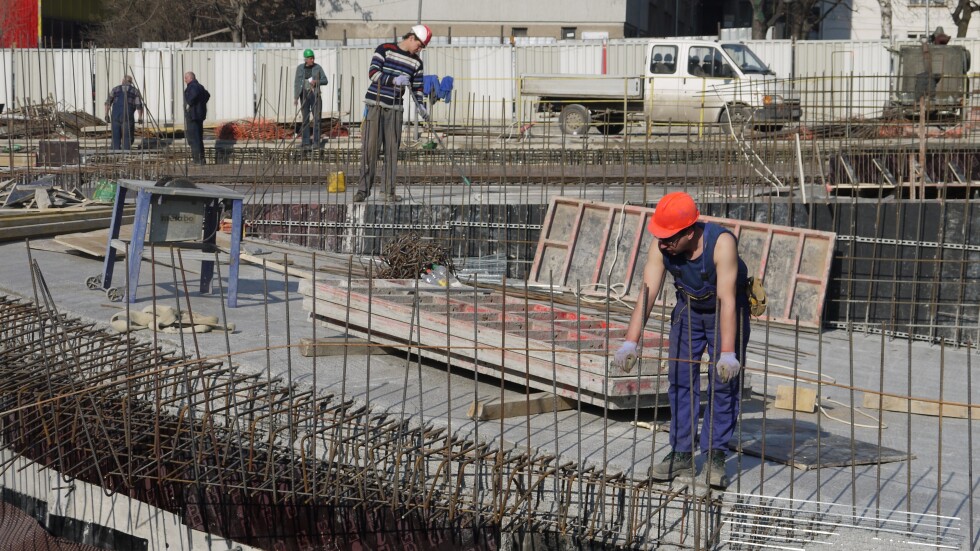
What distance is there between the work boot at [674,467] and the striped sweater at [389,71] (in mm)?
6297

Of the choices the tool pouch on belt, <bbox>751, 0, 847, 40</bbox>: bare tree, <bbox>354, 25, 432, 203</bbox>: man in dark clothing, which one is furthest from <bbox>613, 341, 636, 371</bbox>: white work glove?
<bbox>751, 0, 847, 40</bbox>: bare tree

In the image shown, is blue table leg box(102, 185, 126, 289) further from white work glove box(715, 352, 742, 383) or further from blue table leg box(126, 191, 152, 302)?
white work glove box(715, 352, 742, 383)

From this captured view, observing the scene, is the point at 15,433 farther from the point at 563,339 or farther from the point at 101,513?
the point at 563,339

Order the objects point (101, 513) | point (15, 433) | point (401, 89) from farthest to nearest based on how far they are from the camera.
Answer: point (401, 89) < point (15, 433) < point (101, 513)

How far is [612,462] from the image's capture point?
5.34 metres

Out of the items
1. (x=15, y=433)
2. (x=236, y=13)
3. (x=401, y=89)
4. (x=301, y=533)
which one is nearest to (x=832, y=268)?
(x=401, y=89)

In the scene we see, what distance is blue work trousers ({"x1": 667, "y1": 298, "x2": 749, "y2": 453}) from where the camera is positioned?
499cm

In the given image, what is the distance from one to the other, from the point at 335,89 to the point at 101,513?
22.8m

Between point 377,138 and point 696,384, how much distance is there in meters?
6.32

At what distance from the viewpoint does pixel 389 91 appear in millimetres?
10719

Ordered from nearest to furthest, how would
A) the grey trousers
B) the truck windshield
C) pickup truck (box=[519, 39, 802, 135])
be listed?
1. the grey trousers
2. pickup truck (box=[519, 39, 802, 135])
3. the truck windshield

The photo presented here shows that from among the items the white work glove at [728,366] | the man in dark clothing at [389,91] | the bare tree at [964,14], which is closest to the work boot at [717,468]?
the white work glove at [728,366]

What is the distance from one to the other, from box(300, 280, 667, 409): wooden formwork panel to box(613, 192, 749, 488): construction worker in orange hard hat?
32cm

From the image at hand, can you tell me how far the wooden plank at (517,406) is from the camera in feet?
19.0
